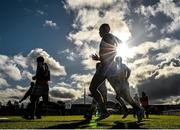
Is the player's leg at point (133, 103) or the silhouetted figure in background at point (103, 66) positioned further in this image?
the player's leg at point (133, 103)

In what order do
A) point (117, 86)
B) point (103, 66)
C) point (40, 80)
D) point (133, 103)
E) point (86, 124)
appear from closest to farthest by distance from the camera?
point (86, 124)
point (103, 66)
point (133, 103)
point (117, 86)
point (40, 80)

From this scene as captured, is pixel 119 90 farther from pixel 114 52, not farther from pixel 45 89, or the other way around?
pixel 45 89

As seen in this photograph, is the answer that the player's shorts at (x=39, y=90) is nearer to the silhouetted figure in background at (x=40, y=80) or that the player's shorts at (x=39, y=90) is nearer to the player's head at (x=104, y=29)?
the silhouetted figure in background at (x=40, y=80)

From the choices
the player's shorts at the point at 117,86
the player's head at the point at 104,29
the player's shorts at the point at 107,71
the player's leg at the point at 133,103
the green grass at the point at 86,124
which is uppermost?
the player's head at the point at 104,29

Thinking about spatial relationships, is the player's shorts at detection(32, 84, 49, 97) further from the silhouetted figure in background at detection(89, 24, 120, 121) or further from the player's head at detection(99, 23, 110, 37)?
the player's head at detection(99, 23, 110, 37)

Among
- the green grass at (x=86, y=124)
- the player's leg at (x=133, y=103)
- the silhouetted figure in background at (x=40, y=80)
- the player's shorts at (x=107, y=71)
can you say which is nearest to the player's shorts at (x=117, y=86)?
the player's leg at (x=133, y=103)

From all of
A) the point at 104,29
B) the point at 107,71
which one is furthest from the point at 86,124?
the point at 104,29

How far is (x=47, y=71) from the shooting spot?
42.1 ft

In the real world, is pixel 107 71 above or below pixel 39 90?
below

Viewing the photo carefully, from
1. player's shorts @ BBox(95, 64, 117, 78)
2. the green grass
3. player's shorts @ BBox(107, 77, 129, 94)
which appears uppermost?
player's shorts @ BBox(95, 64, 117, 78)

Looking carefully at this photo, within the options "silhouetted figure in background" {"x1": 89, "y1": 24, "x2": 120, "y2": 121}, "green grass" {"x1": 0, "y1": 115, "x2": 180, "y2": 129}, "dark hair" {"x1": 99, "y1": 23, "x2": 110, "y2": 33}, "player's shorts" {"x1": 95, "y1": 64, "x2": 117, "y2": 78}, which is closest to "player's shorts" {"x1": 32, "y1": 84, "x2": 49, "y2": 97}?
"green grass" {"x1": 0, "y1": 115, "x2": 180, "y2": 129}

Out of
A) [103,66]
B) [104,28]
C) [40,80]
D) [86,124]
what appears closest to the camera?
[86,124]

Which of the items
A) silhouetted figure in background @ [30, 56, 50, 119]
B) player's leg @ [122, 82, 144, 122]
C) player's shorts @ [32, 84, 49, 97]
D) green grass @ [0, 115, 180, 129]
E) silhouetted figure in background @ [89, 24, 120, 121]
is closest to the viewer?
green grass @ [0, 115, 180, 129]

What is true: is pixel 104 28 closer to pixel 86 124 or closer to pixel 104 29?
pixel 104 29
